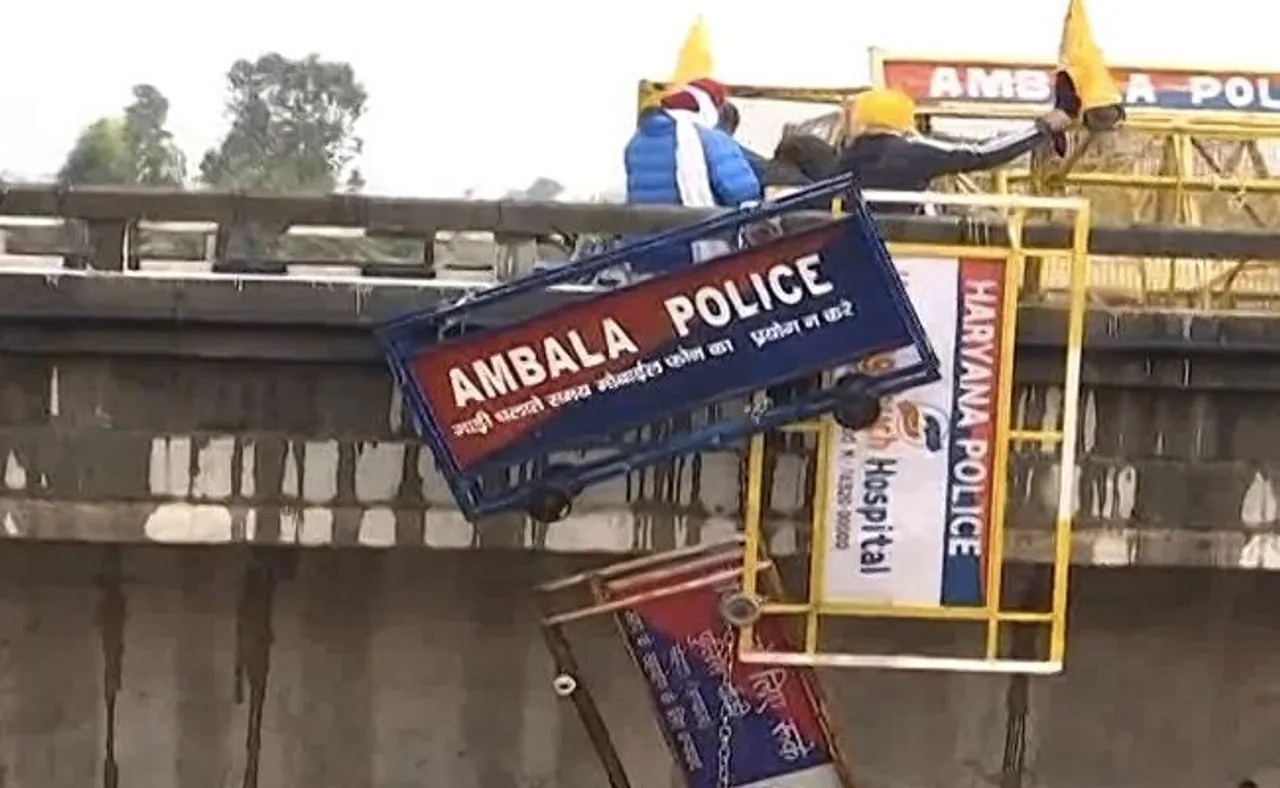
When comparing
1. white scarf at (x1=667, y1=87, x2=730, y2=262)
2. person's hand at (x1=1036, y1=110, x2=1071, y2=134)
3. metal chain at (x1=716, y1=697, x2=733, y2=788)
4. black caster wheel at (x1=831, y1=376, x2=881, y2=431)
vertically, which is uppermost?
person's hand at (x1=1036, y1=110, x2=1071, y2=134)

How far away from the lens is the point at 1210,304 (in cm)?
725

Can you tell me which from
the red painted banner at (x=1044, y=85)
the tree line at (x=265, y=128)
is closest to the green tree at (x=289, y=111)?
the tree line at (x=265, y=128)

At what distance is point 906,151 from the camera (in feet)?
20.8

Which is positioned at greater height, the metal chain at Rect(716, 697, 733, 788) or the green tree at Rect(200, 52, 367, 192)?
the green tree at Rect(200, 52, 367, 192)

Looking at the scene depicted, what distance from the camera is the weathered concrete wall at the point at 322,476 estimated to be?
597cm

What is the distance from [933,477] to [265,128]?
1727 inches

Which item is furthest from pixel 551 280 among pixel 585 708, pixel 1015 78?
pixel 1015 78

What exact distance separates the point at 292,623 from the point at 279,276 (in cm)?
111

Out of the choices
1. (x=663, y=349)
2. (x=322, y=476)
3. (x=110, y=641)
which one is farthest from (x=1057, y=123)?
(x=110, y=641)

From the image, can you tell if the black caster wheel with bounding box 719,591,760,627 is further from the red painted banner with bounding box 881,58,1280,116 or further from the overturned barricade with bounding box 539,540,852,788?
Answer: the red painted banner with bounding box 881,58,1280,116

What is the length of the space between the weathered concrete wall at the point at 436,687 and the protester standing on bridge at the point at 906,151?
1377mm

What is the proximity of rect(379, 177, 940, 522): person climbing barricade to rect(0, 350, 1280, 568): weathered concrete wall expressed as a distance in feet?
1.02

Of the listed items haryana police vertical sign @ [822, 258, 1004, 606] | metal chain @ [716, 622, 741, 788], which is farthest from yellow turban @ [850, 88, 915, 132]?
metal chain @ [716, 622, 741, 788]

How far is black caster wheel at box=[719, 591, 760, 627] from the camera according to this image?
228 inches
